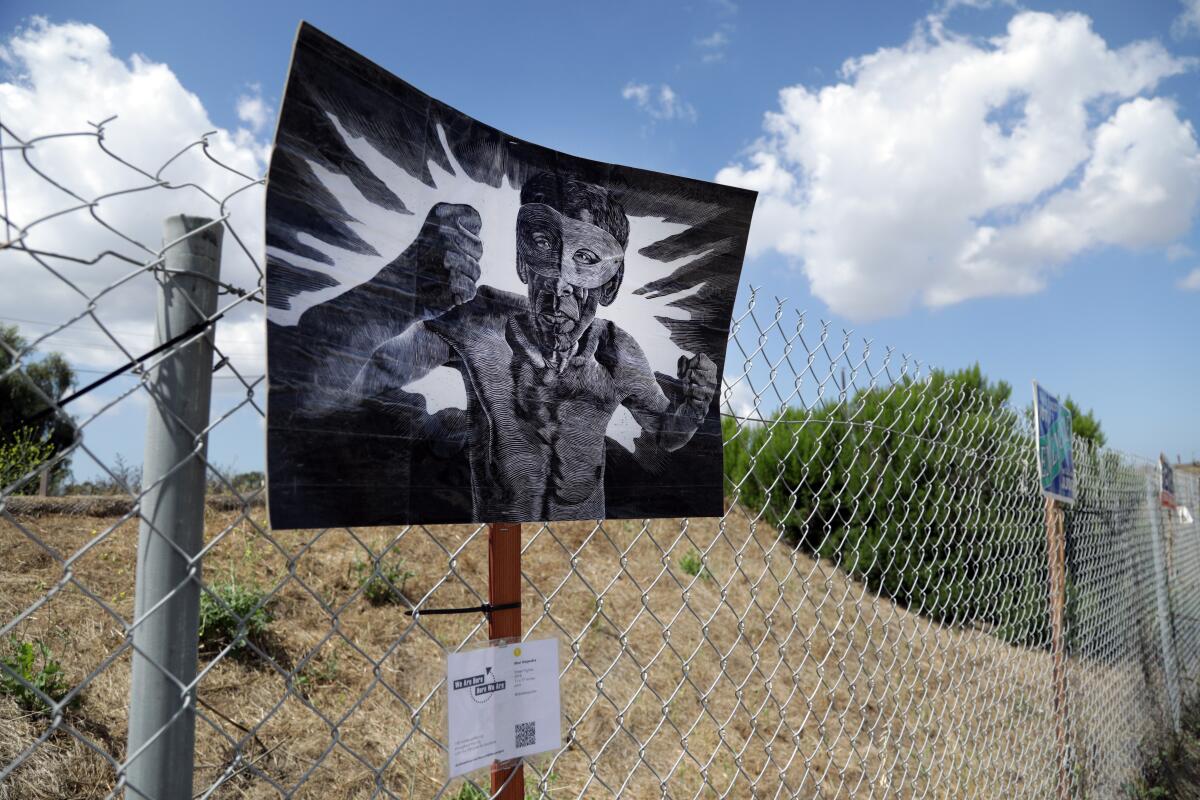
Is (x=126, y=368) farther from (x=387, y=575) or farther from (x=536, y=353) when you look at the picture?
(x=387, y=575)

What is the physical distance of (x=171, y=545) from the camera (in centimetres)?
94

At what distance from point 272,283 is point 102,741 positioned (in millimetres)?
2704

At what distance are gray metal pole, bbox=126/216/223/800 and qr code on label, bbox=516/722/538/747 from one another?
0.54 meters

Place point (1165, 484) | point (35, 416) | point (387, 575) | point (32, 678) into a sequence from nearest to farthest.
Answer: point (35, 416), point (32, 678), point (387, 575), point (1165, 484)

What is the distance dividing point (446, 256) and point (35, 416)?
597 millimetres

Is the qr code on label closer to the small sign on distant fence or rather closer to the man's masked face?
the man's masked face

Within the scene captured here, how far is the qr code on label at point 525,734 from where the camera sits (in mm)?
1315

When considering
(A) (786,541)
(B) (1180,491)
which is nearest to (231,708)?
(A) (786,541)

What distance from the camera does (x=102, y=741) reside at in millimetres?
2781

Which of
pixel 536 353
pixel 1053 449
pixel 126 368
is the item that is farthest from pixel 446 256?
pixel 1053 449

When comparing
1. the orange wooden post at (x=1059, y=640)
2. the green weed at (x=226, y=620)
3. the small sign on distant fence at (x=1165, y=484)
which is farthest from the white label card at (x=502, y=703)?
the small sign on distant fence at (x=1165, y=484)

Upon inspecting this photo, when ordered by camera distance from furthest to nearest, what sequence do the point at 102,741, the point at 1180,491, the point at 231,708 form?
the point at 1180,491 → the point at 231,708 → the point at 102,741

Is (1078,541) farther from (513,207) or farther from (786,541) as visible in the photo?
(513,207)

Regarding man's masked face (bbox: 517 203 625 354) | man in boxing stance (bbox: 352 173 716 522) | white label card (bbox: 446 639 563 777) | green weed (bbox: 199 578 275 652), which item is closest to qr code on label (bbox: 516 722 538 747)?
white label card (bbox: 446 639 563 777)
